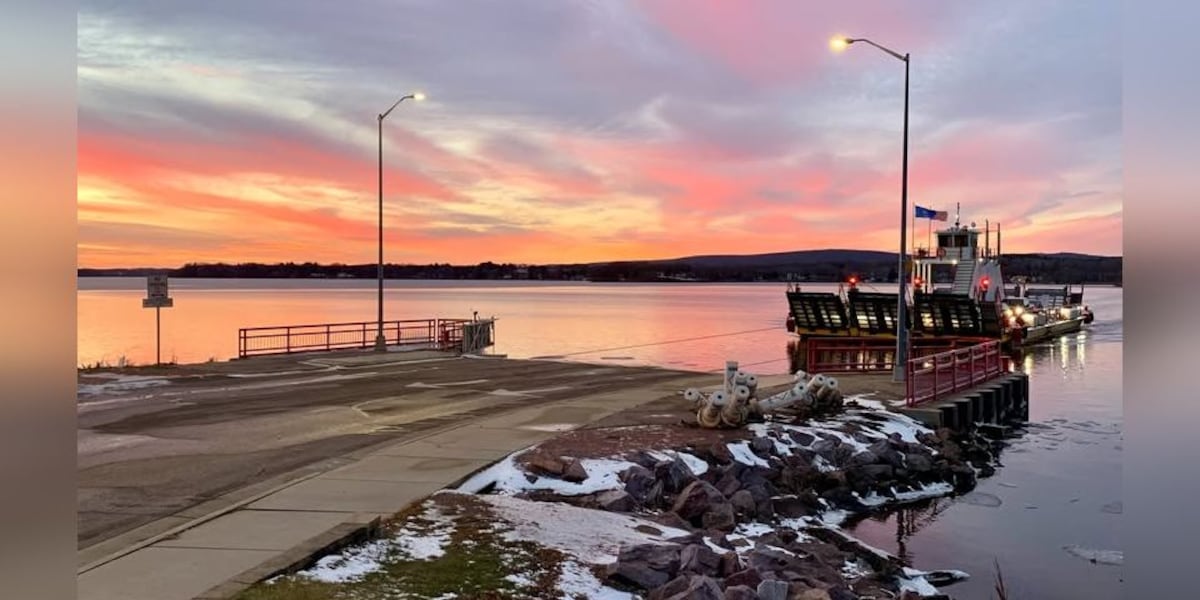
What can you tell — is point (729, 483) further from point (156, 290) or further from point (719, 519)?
point (156, 290)

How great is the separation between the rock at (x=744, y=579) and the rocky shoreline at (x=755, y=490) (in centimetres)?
1

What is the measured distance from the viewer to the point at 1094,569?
12.9 meters

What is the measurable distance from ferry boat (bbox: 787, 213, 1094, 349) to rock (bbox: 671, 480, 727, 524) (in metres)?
40.5

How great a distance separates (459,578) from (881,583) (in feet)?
19.2

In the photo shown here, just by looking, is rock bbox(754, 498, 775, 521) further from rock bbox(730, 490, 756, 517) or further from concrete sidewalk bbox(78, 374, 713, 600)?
concrete sidewalk bbox(78, 374, 713, 600)

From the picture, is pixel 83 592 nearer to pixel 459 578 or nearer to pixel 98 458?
pixel 459 578

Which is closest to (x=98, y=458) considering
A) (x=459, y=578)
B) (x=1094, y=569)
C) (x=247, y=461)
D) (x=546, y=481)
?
(x=247, y=461)

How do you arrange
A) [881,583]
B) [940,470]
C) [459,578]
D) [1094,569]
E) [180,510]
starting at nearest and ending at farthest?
[459,578] < [180,510] < [881,583] < [1094,569] < [940,470]

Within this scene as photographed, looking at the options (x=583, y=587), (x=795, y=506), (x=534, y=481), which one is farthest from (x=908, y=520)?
(x=583, y=587)

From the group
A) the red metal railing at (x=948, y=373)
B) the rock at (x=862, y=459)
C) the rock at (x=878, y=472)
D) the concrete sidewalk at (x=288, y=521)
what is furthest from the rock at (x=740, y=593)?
the red metal railing at (x=948, y=373)

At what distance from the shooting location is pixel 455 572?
7133 mm

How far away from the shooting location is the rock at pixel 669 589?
716 centimetres

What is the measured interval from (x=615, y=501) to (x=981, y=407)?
16.5m

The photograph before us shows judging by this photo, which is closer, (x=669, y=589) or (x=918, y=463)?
(x=669, y=589)
